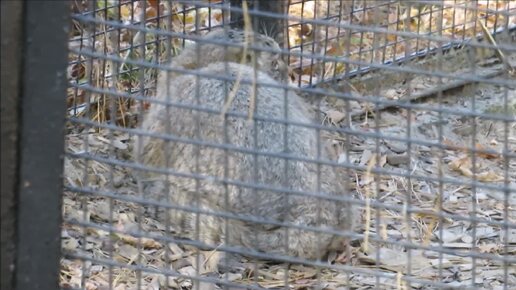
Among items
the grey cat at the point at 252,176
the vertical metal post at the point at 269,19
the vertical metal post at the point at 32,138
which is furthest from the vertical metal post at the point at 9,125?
the vertical metal post at the point at 269,19

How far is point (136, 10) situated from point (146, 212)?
237 cm

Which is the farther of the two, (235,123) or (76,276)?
(235,123)

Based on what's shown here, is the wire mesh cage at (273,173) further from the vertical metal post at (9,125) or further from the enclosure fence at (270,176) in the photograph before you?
the vertical metal post at (9,125)

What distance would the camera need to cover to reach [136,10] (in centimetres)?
797

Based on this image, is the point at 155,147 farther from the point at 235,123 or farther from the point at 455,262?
the point at 455,262

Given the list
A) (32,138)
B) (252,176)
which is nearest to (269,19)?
(252,176)

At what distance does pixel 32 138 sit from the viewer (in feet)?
12.1

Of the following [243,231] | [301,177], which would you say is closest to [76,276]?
[243,231]

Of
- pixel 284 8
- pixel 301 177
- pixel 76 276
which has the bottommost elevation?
pixel 76 276

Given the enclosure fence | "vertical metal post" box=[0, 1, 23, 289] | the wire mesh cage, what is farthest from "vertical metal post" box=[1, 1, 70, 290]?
the enclosure fence

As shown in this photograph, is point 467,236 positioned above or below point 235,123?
below

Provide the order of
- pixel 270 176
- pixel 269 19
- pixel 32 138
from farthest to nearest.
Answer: pixel 269 19, pixel 270 176, pixel 32 138

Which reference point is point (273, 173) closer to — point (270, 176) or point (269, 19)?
point (270, 176)

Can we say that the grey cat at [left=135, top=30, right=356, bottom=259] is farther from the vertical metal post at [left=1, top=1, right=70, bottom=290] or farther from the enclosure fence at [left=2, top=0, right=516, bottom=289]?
the vertical metal post at [left=1, top=1, right=70, bottom=290]
